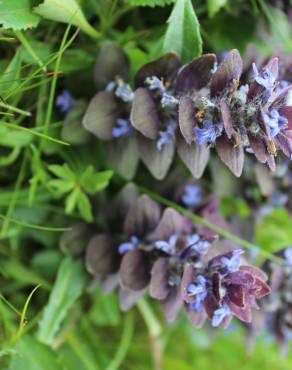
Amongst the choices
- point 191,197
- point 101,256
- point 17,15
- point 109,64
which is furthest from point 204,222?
point 17,15

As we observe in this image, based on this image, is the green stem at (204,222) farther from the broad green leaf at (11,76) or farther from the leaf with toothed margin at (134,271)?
the broad green leaf at (11,76)

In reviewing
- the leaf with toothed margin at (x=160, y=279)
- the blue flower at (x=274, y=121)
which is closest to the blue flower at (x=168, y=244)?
the leaf with toothed margin at (x=160, y=279)

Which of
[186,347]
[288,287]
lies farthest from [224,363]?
[288,287]

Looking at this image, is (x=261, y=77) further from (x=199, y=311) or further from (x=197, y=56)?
(x=199, y=311)

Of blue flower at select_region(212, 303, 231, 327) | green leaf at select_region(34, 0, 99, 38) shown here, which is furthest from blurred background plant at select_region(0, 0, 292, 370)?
blue flower at select_region(212, 303, 231, 327)

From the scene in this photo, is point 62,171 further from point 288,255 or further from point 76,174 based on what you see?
point 288,255
